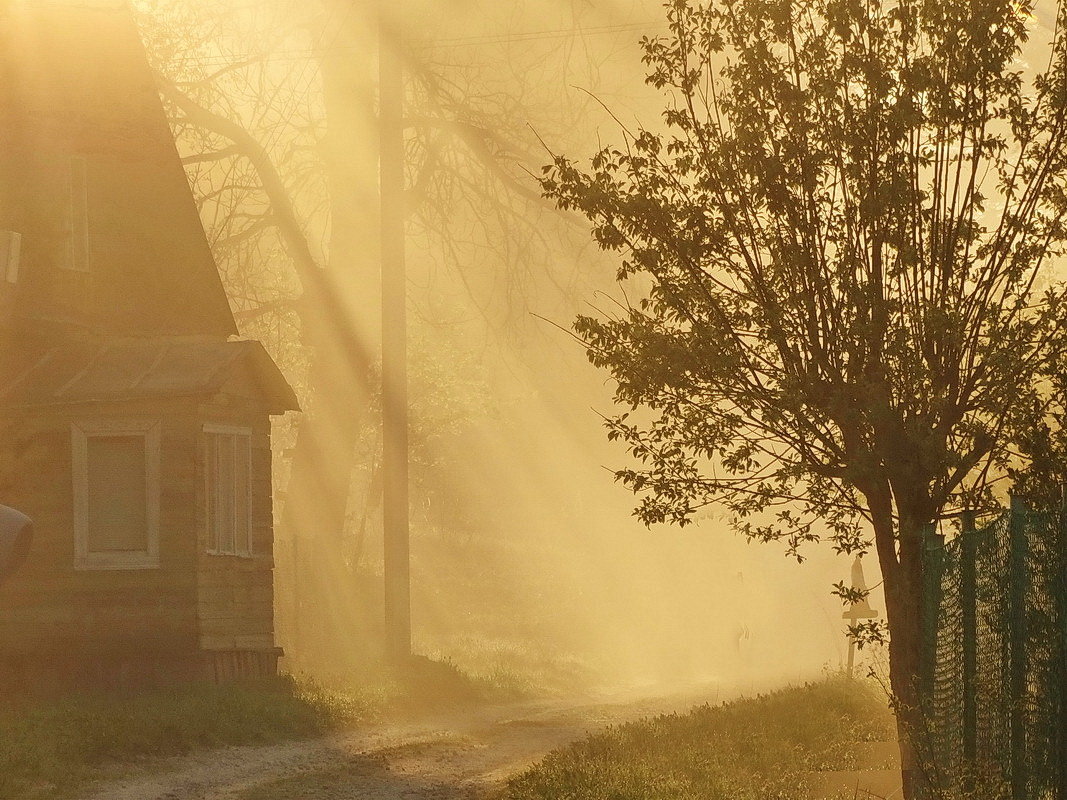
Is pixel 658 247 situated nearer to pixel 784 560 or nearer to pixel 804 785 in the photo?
pixel 804 785

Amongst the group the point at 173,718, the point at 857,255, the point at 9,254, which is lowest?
the point at 173,718

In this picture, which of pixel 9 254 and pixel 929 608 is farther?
pixel 9 254

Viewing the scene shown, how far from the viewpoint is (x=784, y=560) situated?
57.9m

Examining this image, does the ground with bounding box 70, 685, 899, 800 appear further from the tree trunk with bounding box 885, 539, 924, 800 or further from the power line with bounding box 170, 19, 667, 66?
the power line with bounding box 170, 19, 667, 66

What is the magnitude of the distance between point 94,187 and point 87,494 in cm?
464

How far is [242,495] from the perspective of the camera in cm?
2245

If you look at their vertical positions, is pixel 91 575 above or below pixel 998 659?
above

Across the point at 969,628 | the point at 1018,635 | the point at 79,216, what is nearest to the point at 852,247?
the point at 969,628

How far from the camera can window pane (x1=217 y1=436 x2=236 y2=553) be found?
71.9 feet

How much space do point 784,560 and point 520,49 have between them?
33.6 meters

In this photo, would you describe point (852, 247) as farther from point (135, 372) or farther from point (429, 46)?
point (429, 46)

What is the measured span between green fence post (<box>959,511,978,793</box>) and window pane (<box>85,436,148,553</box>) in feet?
45.3

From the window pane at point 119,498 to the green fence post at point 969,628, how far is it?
13.8 m

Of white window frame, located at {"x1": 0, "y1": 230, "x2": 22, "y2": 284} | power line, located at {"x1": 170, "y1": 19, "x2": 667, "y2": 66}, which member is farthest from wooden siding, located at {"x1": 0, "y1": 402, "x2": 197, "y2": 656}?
power line, located at {"x1": 170, "y1": 19, "x2": 667, "y2": 66}
